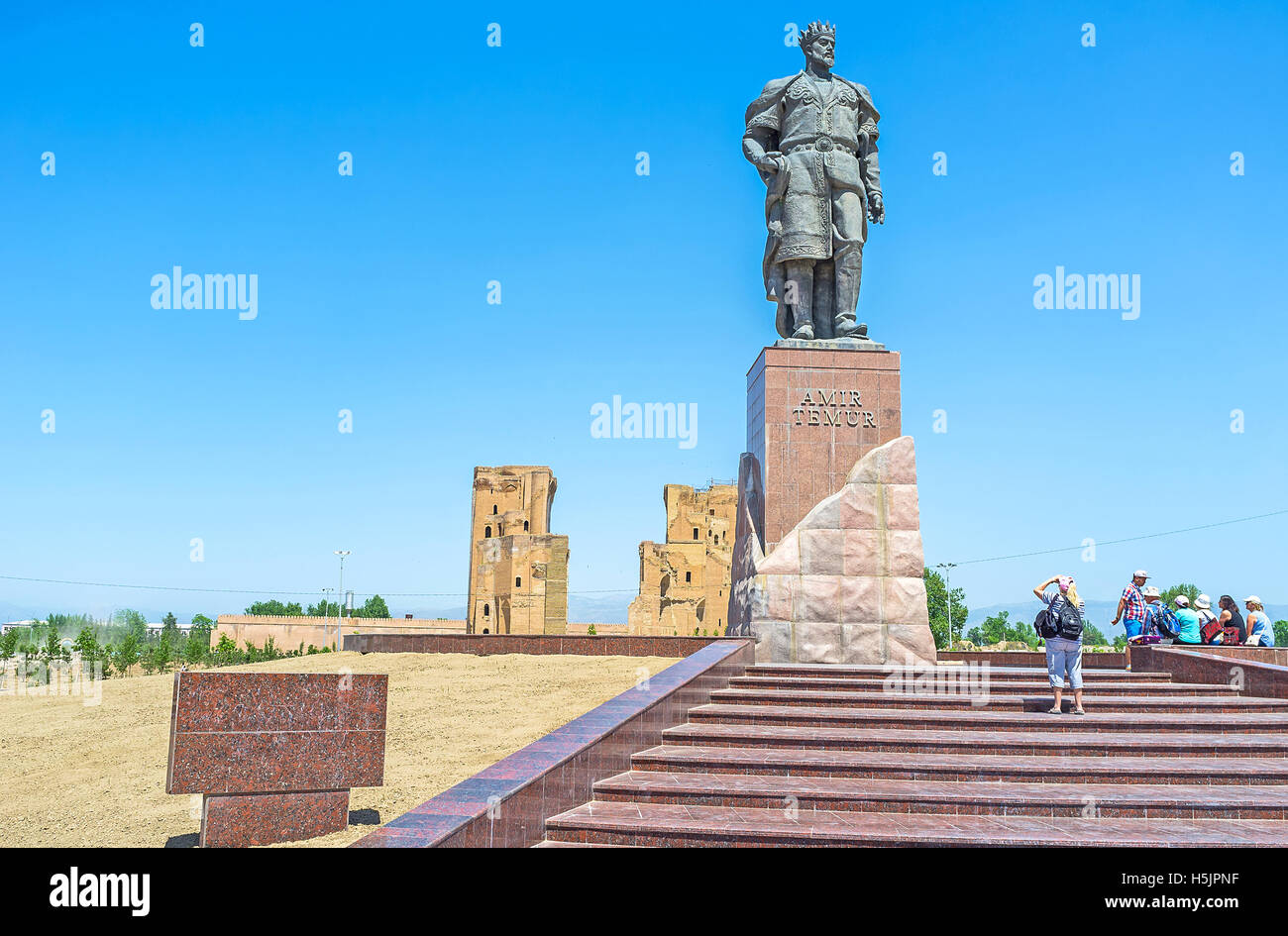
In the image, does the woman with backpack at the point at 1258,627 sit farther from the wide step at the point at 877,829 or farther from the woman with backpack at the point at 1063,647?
the wide step at the point at 877,829

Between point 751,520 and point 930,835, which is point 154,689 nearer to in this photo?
point 751,520

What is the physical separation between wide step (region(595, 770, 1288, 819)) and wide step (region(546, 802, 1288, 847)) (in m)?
0.06

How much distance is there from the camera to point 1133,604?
10.7 m

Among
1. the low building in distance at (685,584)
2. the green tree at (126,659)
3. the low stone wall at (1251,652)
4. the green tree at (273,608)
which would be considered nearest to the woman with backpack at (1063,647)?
the low stone wall at (1251,652)

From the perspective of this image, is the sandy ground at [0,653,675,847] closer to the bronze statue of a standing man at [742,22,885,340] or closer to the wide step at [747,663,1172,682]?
the wide step at [747,663,1172,682]

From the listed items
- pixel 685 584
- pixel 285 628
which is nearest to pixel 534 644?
pixel 685 584

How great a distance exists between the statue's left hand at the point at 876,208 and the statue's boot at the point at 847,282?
0.64 metres

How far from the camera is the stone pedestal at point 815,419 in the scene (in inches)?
408

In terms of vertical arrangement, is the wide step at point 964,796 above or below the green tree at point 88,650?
above

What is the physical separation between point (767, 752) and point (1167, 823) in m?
2.31

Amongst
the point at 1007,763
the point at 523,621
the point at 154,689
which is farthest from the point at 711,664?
the point at 523,621

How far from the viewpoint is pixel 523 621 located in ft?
119

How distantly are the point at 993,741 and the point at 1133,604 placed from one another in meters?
5.56

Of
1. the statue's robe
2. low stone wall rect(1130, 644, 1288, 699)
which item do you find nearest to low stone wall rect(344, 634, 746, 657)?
the statue's robe
